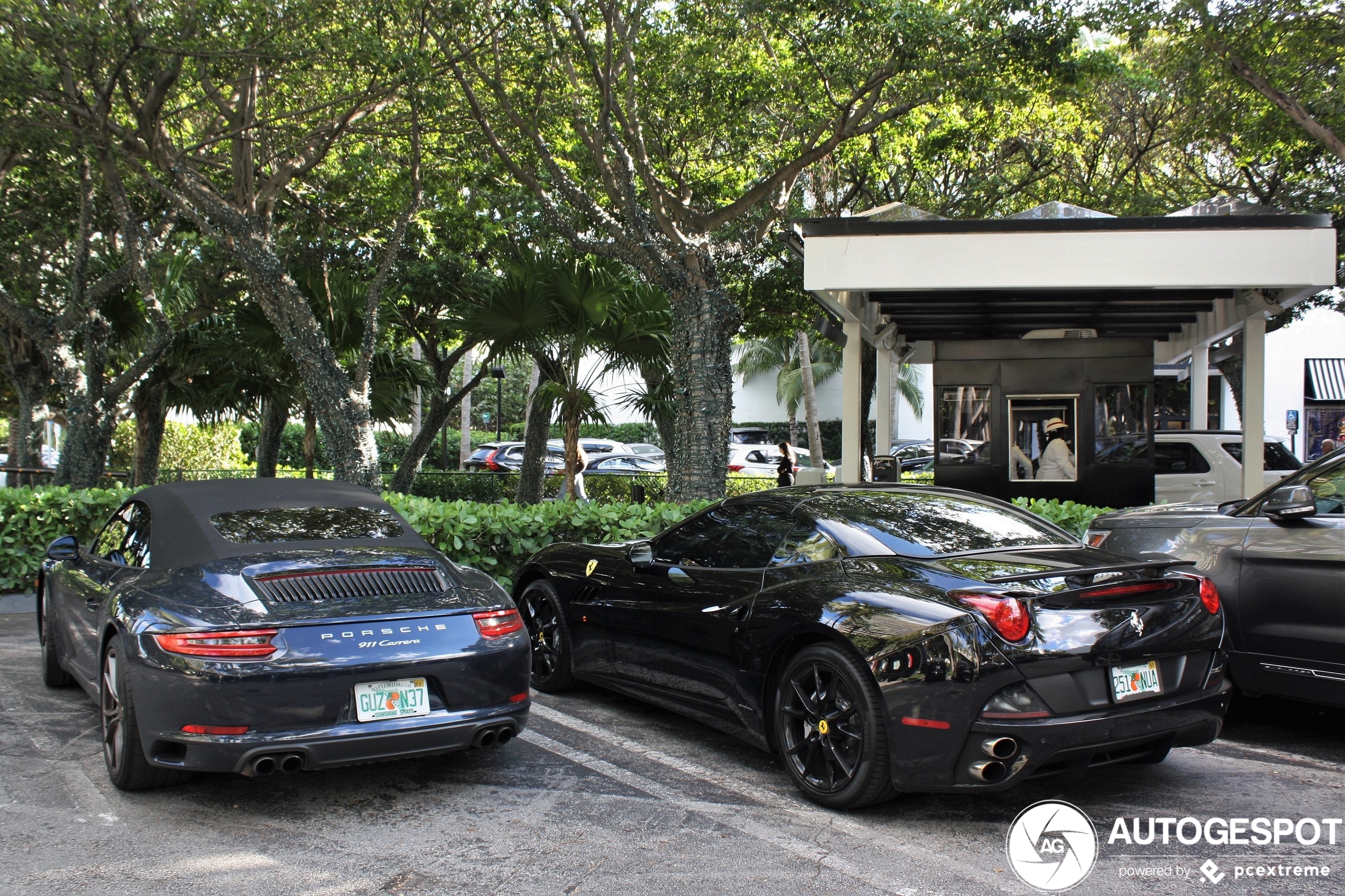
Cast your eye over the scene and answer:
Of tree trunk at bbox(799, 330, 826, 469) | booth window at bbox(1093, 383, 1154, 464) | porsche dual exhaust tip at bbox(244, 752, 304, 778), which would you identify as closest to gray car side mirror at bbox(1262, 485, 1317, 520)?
porsche dual exhaust tip at bbox(244, 752, 304, 778)

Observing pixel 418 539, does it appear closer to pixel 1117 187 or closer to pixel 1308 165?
pixel 1117 187

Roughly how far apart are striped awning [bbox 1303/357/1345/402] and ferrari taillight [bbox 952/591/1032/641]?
31.5 m

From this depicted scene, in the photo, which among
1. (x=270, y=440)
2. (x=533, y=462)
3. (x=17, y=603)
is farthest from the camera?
(x=270, y=440)

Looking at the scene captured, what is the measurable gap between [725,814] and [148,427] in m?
17.2

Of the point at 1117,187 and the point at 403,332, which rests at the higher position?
the point at 1117,187

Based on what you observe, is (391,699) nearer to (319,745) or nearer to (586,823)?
(319,745)

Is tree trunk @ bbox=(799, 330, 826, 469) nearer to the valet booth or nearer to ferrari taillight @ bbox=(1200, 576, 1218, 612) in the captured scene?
the valet booth

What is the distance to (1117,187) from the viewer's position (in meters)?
19.2

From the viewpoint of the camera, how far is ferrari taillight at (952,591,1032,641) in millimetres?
3953

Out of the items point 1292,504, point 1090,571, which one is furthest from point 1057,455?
point 1090,571

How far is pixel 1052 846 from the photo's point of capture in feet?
13.1

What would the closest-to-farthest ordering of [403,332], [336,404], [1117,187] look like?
[336,404]
[403,332]
[1117,187]

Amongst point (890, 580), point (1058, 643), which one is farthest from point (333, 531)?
point (1058, 643)

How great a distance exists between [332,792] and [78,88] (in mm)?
11128
